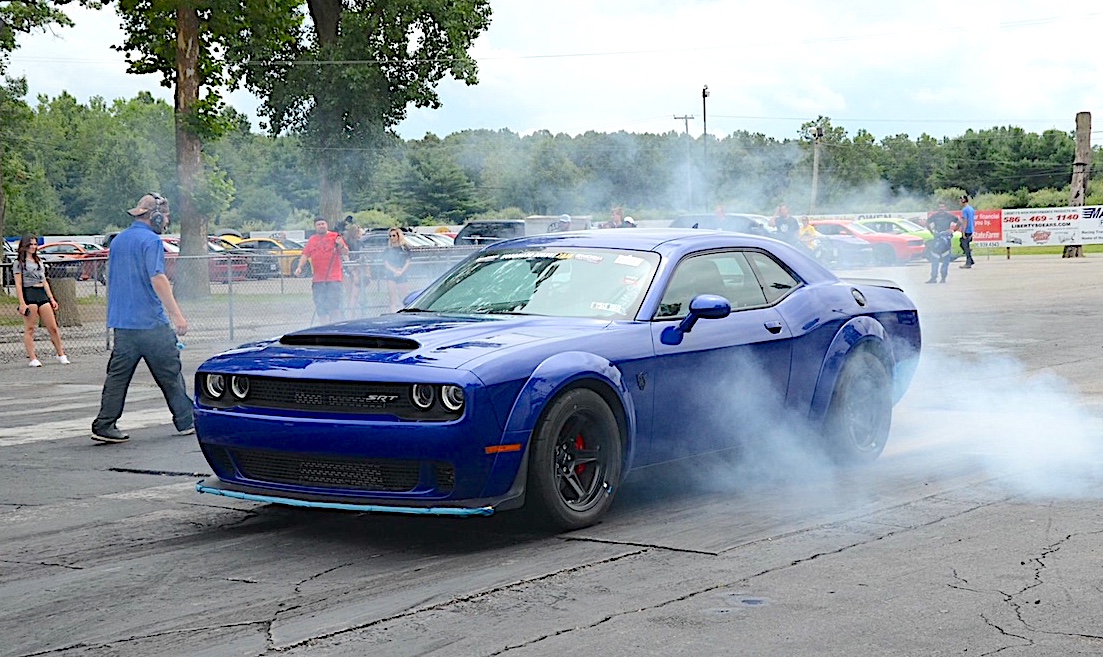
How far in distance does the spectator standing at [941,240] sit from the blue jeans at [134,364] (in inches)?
884

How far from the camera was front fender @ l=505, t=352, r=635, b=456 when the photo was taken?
A: 5.84 meters

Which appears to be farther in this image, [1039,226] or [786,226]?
[1039,226]

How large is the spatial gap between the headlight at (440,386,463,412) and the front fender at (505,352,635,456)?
23 centimetres

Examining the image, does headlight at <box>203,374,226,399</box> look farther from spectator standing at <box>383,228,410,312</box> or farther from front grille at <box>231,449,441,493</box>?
spectator standing at <box>383,228,410,312</box>

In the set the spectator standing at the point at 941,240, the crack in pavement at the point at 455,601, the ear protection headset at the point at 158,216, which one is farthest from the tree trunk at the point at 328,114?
→ the crack in pavement at the point at 455,601

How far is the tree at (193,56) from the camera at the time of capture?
2994cm

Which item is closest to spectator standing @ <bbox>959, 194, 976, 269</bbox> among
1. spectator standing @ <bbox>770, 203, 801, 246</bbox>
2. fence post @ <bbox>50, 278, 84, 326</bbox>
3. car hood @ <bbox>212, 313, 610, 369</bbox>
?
Result: spectator standing @ <bbox>770, 203, 801, 246</bbox>

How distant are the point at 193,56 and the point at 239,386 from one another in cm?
2570

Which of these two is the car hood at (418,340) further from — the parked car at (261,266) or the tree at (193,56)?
the tree at (193,56)

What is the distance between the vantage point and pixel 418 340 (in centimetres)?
613

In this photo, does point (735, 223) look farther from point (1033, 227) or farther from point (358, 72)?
point (1033, 227)

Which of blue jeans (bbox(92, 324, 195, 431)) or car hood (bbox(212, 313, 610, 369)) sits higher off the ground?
car hood (bbox(212, 313, 610, 369))

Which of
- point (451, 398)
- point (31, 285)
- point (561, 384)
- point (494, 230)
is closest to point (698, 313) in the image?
point (561, 384)

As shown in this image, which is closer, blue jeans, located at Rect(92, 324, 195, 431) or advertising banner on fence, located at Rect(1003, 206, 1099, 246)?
blue jeans, located at Rect(92, 324, 195, 431)
